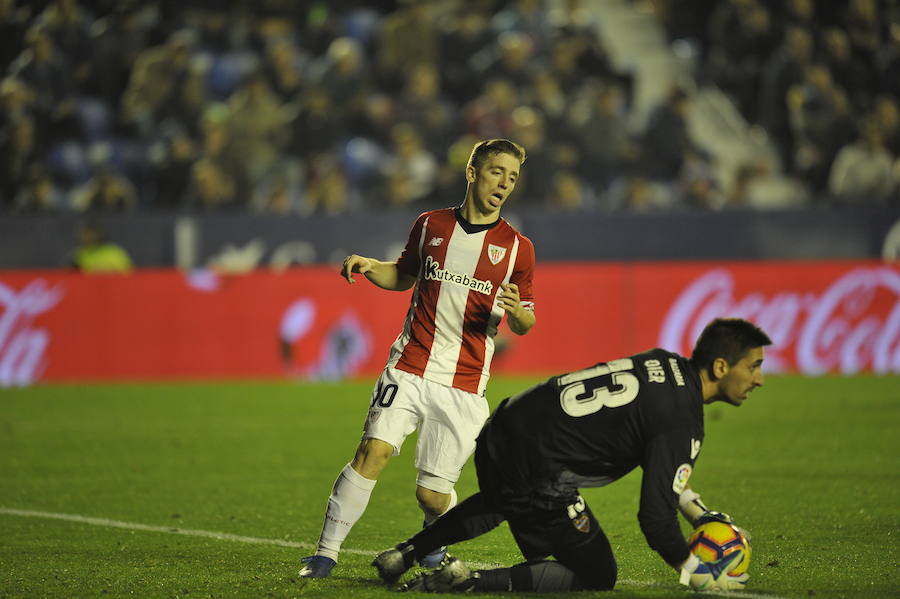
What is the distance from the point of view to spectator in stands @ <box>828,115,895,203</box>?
16.5 meters

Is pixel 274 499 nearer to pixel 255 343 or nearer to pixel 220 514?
pixel 220 514

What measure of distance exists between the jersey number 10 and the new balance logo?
2.77 feet

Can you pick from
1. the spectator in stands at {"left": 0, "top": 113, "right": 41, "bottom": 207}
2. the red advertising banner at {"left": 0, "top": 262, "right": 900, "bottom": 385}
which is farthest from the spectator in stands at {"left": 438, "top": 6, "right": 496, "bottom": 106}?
the spectator in stands at {"left": 0, "top": 113, "right": 41, "bottom": 207}

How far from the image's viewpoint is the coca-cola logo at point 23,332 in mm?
14750

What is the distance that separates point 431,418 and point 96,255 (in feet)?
33.0

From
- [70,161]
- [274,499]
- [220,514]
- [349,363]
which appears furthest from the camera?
[70,161]

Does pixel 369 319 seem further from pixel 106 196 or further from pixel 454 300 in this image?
pixel 454 300

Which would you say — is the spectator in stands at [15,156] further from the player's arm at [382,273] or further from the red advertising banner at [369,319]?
the player's arm at [382,273]

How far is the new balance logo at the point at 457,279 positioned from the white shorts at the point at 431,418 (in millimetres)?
446

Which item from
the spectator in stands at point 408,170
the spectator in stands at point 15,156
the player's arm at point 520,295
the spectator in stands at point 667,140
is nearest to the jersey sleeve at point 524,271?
the player's arm at point 520,295

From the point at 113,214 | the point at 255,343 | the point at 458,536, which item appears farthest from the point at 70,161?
the point at 458,536

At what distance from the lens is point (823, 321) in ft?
49.8

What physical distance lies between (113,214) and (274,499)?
8.25 m

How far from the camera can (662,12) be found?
19.9 metres
